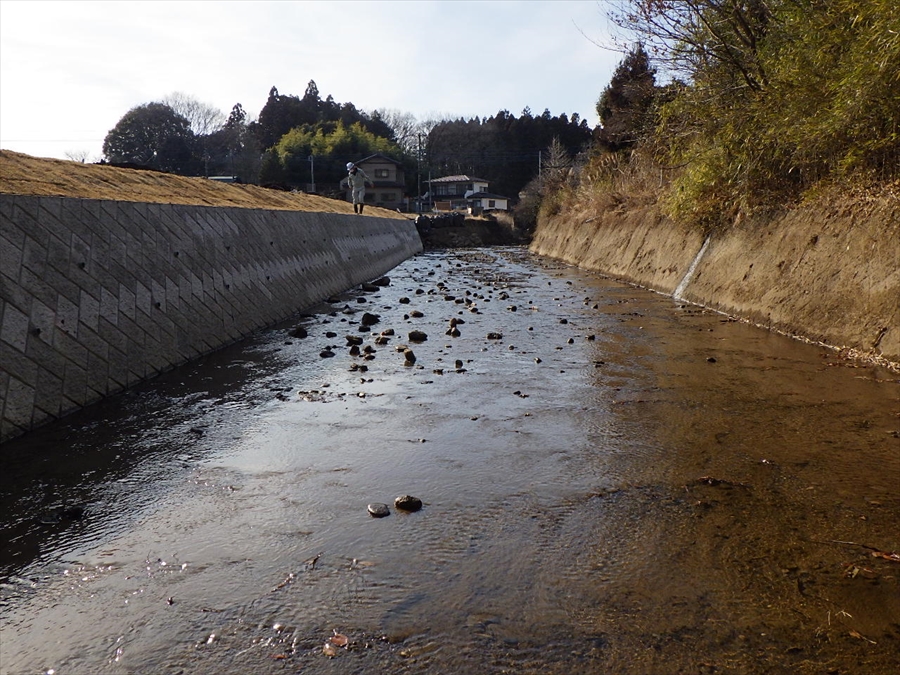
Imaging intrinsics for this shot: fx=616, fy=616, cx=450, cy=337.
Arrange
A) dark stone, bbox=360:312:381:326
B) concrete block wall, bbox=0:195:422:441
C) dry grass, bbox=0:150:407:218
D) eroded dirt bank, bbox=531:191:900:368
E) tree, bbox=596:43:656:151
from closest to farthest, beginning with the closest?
concrete block wall, bbox=0:195:422:441 < eroded dirt bank, bbox=531:191:900:368 < dry grass, bbox=0:150:407:218 < dark stone, bbox=360:312:381:326 < tree, bbox=596:43:656:151

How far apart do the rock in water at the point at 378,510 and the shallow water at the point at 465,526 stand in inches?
2.1

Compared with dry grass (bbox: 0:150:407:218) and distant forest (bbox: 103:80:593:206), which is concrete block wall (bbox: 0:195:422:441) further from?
distant forest (bbox: 103:80:593:206)

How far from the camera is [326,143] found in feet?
230

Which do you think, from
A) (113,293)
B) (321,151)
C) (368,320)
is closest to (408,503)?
(113,293)

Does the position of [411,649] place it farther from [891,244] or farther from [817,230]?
[817,230]

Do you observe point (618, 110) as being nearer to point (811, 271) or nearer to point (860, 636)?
point (811, 271)

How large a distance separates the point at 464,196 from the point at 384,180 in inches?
436

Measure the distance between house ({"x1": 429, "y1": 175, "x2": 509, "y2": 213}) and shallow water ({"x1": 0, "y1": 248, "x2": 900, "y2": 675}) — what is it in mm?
62845

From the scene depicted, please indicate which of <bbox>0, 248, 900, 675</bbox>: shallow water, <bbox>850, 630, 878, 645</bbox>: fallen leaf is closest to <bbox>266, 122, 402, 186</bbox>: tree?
<bbox>0, 248, 900, 675</bbox>: shallow water

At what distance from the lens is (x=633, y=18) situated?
13.5 m

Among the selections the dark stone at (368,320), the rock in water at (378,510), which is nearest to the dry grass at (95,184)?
the dark stone at (368,320)

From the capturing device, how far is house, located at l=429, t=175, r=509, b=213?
71.8m

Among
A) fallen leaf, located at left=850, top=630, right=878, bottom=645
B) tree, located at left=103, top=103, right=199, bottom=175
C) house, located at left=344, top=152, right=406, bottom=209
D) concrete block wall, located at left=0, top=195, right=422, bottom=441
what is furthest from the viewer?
house, located at left=344, top=152, right=406, bottom=209

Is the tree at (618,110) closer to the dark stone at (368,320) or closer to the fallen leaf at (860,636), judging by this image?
the dark stone at (368,320)
